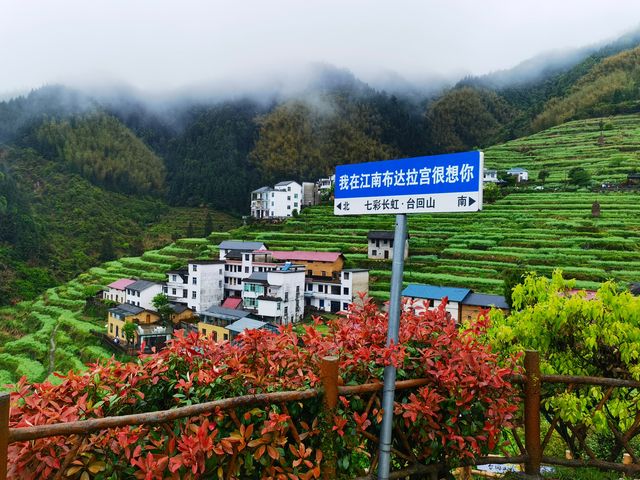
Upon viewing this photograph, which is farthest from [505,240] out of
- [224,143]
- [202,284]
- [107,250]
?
[224,143]

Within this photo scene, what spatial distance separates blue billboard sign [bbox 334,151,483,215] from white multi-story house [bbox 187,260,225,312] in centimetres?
3481

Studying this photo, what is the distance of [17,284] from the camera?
1925 inches

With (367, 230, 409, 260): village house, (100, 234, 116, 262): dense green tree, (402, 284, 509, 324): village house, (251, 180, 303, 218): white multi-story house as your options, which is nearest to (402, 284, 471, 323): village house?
(402, 284, 509, 324): village house

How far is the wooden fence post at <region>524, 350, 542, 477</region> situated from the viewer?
11.6ft

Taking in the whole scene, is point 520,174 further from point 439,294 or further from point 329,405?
point 329,405

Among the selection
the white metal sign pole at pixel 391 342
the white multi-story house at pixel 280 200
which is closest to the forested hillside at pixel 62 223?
the white multi-story house at pixel 280 200

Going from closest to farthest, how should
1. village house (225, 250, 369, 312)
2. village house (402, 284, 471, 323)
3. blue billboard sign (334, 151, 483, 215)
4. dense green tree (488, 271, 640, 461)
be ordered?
blue billboard sign (334, 151, 483, 215), dense green tree (488, 271, 640, 461), village house (402, 284, 471, 323), village house (225, 250, 369, 312)

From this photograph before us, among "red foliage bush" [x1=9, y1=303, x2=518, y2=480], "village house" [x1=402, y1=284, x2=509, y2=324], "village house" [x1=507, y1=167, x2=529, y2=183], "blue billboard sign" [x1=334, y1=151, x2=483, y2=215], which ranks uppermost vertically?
"village house" [x1=507, y1=167, x2=529, y2=183]

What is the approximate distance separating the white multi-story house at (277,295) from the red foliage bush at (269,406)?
28.6 m

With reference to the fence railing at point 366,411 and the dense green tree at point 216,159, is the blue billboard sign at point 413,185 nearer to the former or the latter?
the fence railing at point 366,411

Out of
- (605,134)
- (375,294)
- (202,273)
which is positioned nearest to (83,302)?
(202,273)

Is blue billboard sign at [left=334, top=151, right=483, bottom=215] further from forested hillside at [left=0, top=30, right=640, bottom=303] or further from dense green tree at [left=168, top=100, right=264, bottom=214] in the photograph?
dense green tree at [left=168, top=100, right=264, bottom=214]

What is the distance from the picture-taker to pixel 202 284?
1422 inches

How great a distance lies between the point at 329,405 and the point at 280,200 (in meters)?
62.3
